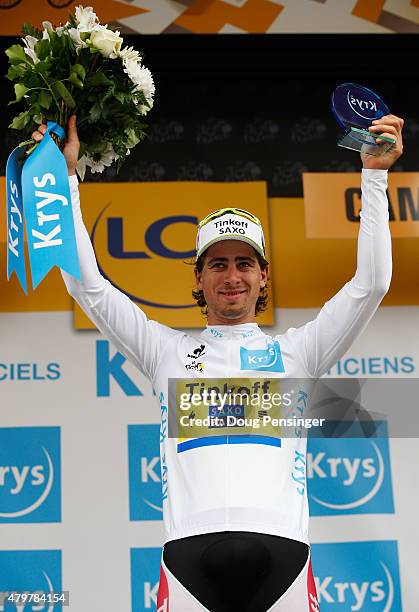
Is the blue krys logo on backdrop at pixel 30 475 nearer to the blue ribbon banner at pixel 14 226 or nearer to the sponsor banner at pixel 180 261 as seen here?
the sponsor banner at pixel 180 261

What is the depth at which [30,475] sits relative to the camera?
3412 mm

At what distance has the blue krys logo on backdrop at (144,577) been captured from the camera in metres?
3.34

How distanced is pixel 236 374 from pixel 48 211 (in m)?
0.57

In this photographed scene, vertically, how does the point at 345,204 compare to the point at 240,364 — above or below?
above

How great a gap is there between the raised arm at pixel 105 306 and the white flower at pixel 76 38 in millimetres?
175

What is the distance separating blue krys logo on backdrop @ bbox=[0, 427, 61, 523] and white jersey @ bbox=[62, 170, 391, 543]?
1183mm

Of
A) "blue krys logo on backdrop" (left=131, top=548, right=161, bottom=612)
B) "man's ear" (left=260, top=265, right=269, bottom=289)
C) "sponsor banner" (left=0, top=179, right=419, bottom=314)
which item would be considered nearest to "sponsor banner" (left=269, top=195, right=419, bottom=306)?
"sponsor banner" (left=0, top=179, right=419, bottom=314)

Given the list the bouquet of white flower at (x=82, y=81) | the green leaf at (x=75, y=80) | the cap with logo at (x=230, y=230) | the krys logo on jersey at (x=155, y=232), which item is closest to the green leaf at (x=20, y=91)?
the bouquet of white flower at (x=82, y=81)

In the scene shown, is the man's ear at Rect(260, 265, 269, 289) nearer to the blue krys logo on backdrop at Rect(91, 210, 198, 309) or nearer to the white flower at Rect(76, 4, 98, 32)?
the white flower at Rect(76, 4, 98, 32)

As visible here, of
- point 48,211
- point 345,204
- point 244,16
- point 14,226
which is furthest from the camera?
point 244,16

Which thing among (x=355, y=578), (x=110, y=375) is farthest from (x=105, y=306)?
(x=355, y=578)

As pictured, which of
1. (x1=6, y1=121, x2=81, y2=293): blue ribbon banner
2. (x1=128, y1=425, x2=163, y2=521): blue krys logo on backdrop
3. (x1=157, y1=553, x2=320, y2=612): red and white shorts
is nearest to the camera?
(x1=157, y1=553, x2=320, y2=612): red and white shorts

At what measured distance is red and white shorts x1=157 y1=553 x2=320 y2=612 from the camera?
2.05 m

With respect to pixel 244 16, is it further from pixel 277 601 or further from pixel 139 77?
pixel 277 601
